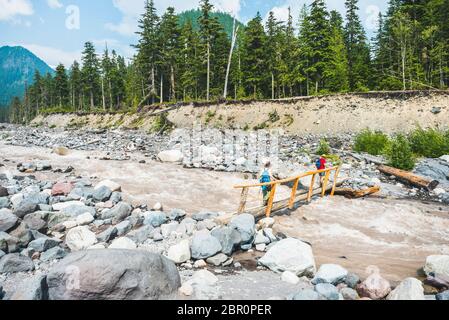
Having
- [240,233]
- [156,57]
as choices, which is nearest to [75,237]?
[240,233]

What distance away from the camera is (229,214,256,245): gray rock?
6520 millimetres

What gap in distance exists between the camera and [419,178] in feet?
41.1

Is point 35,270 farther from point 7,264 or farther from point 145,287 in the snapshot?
point 145,287

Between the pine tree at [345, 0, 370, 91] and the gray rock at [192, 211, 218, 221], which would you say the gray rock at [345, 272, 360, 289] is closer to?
the gray rock at [192, 211, 218, 221]

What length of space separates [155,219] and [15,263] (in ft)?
10.5

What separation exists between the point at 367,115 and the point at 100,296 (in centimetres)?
2844

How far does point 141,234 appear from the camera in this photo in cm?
679

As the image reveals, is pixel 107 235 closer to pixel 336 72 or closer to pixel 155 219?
pixel 155 219

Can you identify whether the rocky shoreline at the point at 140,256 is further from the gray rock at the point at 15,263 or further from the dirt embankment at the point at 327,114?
the dirt embankment at the point at 327,114

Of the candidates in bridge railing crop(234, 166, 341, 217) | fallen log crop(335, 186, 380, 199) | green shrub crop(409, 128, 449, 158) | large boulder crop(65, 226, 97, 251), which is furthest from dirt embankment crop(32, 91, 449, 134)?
large boulder crop(65, 226, 97, 251)

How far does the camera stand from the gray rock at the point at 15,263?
500cm

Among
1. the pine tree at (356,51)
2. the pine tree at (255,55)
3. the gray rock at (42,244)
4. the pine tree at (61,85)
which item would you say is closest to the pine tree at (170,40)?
the pine tree at (255,55)

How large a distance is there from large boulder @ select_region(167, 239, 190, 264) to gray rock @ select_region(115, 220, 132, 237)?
6.07 feet

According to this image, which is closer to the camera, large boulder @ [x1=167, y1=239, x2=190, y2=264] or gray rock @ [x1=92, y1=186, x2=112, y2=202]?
large boulder @ [x1=167, y1=239, x2=190, y2=264]
